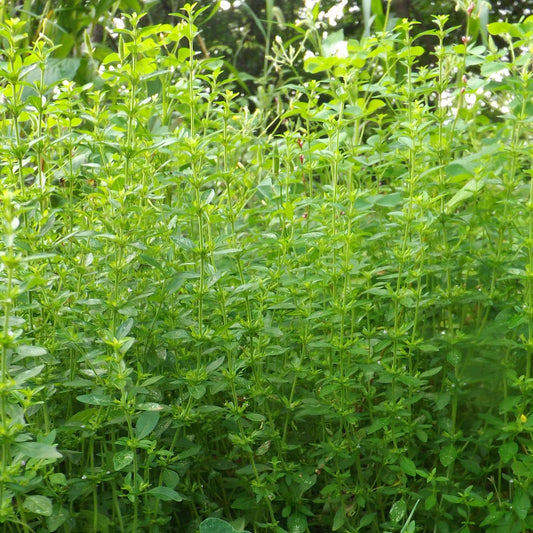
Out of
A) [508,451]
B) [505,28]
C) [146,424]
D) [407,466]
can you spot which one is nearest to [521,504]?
[508,451]

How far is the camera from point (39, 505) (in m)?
1.20

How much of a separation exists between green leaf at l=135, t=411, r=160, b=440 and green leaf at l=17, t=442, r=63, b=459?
0.23m

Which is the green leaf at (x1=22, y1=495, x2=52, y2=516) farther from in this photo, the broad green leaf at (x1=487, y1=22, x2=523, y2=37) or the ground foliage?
the broad green leaf at (x1=487, y1=22, x2=523, y2=37)

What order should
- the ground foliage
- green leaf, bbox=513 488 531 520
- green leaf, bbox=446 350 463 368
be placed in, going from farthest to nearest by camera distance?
green leaf, bbox=446 350 463 368 < green leaf, bbox=513 488 531 520 < the ground foliage

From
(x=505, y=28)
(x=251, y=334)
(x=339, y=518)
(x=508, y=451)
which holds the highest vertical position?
(x=505, y=28)

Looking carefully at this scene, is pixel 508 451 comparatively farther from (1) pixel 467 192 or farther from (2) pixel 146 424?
(2) pixel 146 424

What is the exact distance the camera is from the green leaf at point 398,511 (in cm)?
150

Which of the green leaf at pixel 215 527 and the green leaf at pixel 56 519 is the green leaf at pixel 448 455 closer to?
the green leaf at pixel 215 527

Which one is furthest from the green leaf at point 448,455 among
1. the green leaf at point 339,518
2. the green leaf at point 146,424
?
the green leaf at point 146,424

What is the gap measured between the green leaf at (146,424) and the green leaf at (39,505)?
0.18 metres

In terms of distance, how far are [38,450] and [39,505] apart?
0.63 ft

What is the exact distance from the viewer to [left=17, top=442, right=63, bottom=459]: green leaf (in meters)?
1.04

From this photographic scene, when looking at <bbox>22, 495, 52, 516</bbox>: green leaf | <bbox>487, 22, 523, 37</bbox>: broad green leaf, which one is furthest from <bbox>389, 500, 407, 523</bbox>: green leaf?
<bbox>487, 22, 523, 37</bbox>: broad green leaf

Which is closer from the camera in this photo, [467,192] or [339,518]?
[339,518]
